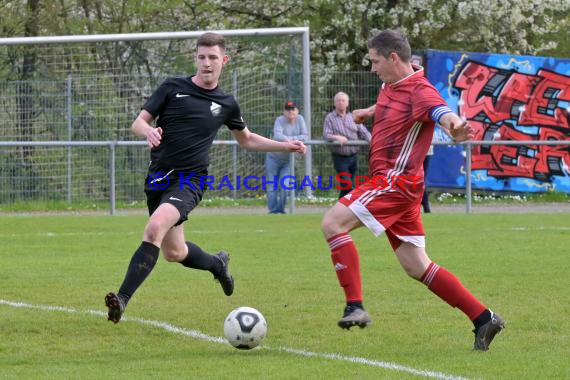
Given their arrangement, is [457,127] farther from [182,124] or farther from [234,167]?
[234,167]

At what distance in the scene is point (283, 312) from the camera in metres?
8.32

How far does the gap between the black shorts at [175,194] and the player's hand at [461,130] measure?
6.92ft

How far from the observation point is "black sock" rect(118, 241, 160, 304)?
23.0ft

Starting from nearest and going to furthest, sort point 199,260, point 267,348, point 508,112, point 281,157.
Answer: point 267,348
point 199,260
point 281,157
point 508,112

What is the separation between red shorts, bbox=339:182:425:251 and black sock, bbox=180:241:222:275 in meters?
1.97

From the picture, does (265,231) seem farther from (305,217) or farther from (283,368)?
(283,368)

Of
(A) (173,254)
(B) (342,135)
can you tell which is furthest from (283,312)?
(B) (342,135)

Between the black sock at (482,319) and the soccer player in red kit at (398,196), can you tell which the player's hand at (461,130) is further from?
the black sock at (482,319)

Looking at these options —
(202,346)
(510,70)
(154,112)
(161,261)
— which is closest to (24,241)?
(161,261)

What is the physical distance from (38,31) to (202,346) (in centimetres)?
2137

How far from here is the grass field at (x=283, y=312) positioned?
20.4 ft

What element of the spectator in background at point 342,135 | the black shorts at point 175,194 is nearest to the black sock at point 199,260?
the black shorts at point 175,194

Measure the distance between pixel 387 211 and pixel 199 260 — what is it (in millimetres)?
2181

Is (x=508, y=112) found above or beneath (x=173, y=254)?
above
